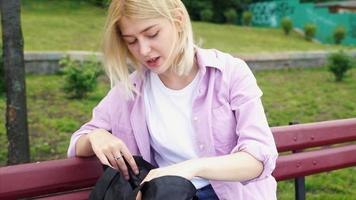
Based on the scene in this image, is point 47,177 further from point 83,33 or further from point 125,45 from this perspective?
point 83,33

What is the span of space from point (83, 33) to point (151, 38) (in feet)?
39.1

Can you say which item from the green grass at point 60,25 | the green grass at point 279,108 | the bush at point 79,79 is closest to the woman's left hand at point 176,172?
the green grass at point 279,108

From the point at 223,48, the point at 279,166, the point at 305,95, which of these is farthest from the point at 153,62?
the point at 223,48

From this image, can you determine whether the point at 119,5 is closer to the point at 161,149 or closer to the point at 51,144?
the point at 161,149

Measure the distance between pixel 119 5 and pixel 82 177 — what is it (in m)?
0.74

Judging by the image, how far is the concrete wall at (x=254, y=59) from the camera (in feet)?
30.6

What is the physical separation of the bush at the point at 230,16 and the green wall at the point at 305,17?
124 cm

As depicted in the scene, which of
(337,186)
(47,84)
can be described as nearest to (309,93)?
(47,84)

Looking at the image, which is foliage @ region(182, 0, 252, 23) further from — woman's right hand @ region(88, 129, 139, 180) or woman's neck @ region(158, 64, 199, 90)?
woman's right hand @ region(88, 129, 139, 180)

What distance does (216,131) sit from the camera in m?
2.16

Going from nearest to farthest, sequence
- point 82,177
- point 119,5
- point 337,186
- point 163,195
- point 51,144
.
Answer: point 163,195
point 119,5
point 82,177
point 337,186
point 51,144

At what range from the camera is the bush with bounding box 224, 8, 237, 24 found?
73.8ft

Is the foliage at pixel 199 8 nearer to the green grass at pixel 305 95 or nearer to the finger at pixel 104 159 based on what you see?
the green grass at pixel 305 95

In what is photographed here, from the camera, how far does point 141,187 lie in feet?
6.19
